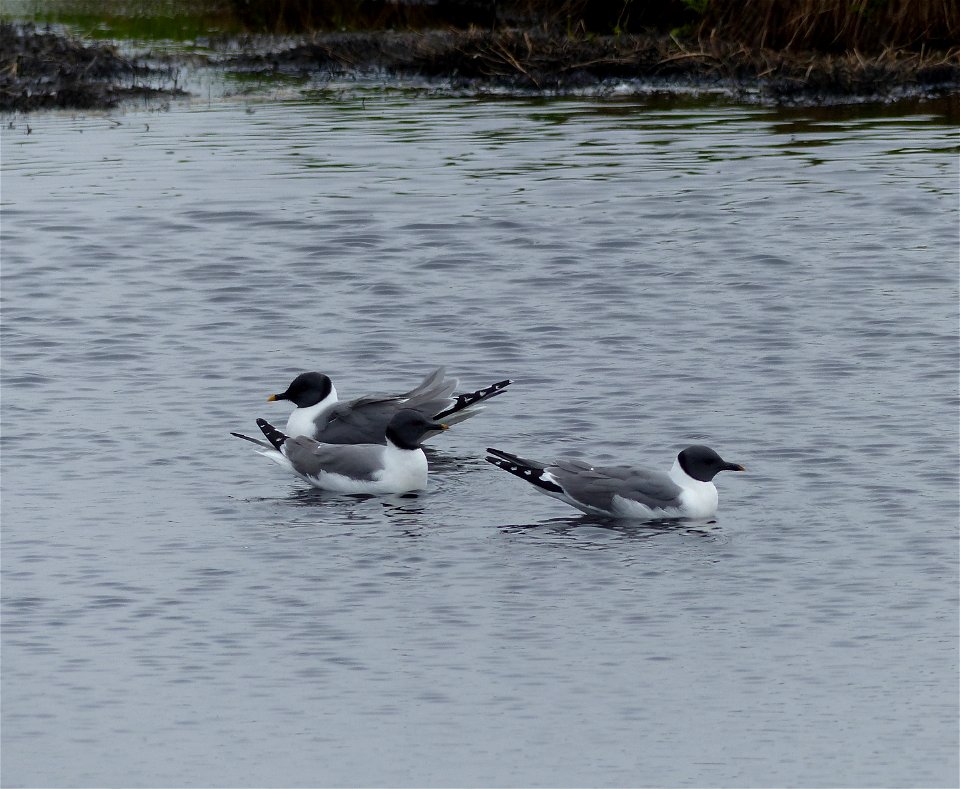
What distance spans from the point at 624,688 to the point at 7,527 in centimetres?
481

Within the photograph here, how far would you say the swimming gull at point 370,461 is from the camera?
12914 millimetres

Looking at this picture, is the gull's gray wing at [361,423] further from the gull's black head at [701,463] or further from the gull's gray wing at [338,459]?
the gull's black head at [701,463]

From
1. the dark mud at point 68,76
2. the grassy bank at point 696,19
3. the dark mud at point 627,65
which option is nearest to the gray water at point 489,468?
the dark mud at point 627,65

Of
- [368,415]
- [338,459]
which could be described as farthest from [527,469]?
[368,415]

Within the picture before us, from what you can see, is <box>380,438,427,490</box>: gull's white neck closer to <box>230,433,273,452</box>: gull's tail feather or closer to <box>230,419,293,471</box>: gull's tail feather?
<box>230,419,293,471</box>: gull's tail feather

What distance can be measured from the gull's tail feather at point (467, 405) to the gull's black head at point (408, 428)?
2.55 ft

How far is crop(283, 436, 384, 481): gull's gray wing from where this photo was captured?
12961 mm

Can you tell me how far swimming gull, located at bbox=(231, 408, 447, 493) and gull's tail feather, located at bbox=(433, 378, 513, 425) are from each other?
2.40 feet

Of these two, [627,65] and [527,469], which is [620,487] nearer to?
[527,469]

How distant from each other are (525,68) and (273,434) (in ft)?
61.3

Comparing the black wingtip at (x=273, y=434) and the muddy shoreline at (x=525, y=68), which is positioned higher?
the muddy shoreline at (x=525, y=68)

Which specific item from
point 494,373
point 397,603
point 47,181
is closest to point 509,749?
point 397,603

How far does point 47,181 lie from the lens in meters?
24.8

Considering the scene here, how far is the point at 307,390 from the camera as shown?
14.3 m
